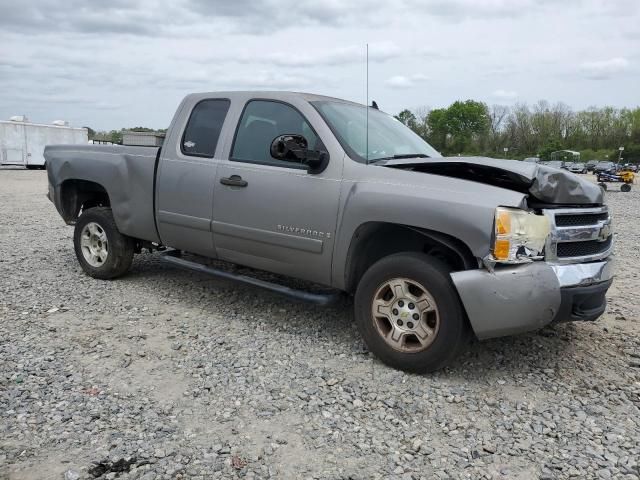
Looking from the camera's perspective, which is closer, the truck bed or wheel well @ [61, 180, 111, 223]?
the truck bed

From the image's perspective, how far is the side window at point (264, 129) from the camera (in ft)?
14.7

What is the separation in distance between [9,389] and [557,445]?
329 cm

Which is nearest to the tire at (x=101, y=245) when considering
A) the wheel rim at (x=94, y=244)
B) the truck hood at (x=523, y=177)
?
the wheel rim at (x=94, y=244)

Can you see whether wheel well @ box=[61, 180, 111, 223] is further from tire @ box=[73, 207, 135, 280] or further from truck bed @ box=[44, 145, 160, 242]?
tire @ box=[73, 207, 135, 280]

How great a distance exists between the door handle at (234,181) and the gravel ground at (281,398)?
3.96ft

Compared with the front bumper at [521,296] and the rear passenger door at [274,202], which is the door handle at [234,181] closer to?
the rear passenger door at [274,202]

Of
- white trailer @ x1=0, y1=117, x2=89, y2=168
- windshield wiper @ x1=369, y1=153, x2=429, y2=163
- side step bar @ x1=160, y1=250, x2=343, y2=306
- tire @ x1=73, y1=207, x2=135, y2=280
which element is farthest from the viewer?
white trailer @ x1=0, y1=117, x2=89, y2=168

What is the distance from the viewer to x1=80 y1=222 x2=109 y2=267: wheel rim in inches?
236

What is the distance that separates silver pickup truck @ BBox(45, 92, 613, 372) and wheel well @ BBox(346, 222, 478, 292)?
1 cm

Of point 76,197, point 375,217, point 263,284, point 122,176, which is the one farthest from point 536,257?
point 76,197

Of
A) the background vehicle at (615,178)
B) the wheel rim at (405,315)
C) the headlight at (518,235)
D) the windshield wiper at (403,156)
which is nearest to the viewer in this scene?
the headlight at (518,235)

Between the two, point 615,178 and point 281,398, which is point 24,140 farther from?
point 281,398

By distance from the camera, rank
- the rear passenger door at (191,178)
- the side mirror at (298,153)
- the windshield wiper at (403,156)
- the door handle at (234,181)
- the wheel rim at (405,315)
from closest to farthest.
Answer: the wheel rim at (405,315), the side mirror at (298,153), the windshield wiper at (403,156), the door handle at (234,181), the rear passenger door at (191,178)

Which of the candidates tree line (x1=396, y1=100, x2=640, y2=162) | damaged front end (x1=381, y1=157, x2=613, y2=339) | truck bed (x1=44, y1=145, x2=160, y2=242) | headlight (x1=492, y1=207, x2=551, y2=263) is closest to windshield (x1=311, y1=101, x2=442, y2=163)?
damaged front end (x1=381, y1=157, x2=613, y2=339)
